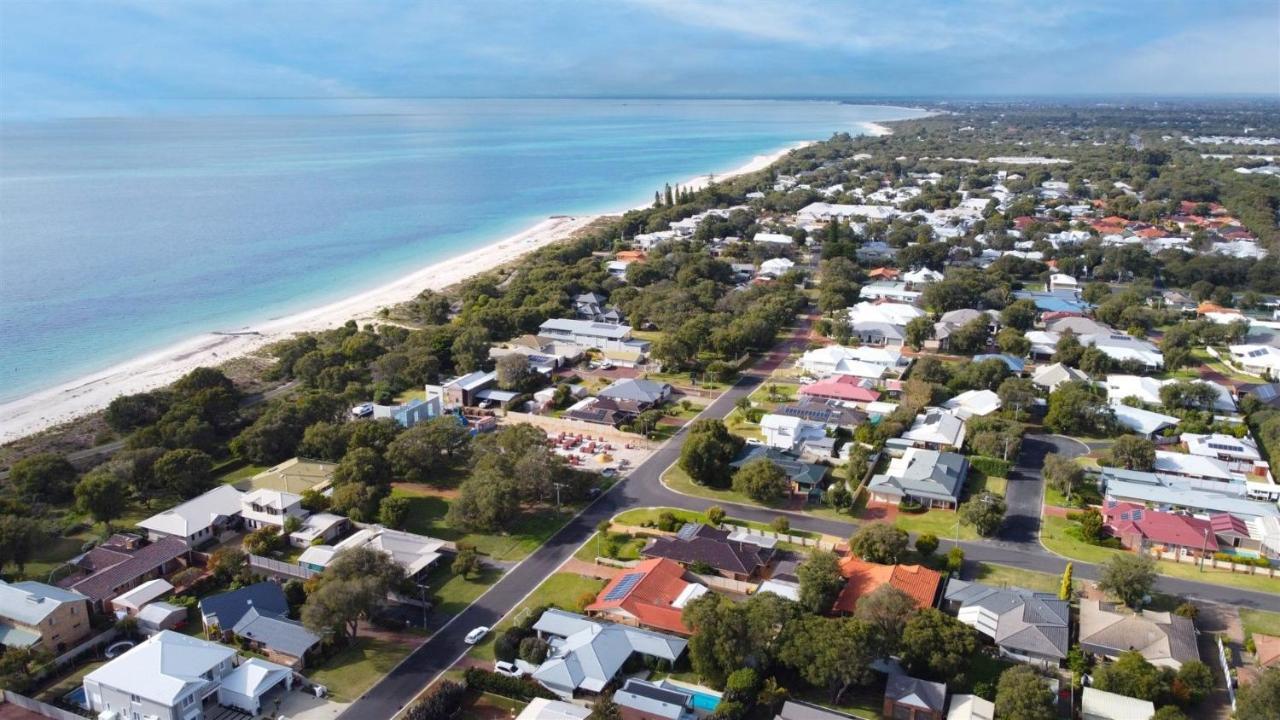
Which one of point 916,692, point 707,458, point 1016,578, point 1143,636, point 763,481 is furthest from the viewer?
point 707,458

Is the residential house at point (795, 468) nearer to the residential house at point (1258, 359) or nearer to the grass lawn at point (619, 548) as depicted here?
the grass lawn at point (619, 548)

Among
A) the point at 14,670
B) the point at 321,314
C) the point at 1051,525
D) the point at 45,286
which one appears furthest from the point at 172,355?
the point at 1051,525

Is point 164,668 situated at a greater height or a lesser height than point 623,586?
greater

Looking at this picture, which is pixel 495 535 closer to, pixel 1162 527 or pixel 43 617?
pixel 43 617

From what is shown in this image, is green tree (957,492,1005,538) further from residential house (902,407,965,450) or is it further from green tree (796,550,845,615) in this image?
green tree (796,550,845,615)

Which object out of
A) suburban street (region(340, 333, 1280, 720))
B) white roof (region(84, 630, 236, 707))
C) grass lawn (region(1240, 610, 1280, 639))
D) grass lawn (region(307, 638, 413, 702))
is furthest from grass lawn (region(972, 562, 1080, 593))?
white roof (region(84, 630, 236, 707))

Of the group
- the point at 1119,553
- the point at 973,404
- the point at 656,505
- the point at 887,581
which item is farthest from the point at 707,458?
the point at 973,404

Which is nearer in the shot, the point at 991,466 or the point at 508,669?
the point at 508,669
